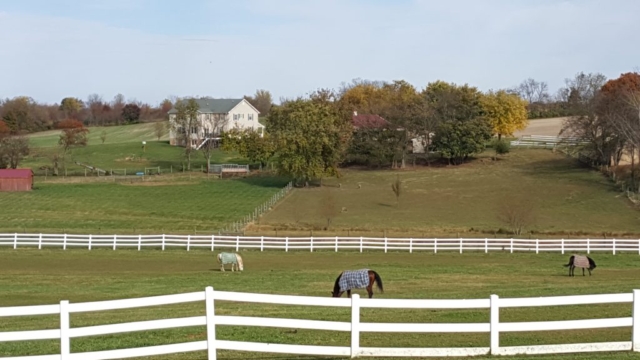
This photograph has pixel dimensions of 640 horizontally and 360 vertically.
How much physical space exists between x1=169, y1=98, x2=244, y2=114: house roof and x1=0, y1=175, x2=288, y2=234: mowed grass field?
1188 inches

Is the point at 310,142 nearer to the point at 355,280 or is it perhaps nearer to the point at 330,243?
the point at 330,243

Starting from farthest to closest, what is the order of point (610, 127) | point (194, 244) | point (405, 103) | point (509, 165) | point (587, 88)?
point (587, 88)
point (405, 103)
point (509, 165)
point (610, 127)
point (194, 244)

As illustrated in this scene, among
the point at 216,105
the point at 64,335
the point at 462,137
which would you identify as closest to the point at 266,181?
the point at 462,137

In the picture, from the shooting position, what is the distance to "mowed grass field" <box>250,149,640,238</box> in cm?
5047

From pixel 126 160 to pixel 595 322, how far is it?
93982 millimetres

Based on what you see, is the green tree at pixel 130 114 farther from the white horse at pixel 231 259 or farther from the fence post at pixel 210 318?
the fence post at pixel 210 318

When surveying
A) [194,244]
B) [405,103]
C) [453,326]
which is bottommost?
[194,244]

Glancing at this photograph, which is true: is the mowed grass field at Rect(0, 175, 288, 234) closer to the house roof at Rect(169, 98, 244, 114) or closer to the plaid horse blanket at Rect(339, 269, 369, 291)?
the house roof at Rect(169, 98, 244, 114)

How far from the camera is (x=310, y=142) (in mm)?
73875

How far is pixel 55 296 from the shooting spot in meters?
22.9

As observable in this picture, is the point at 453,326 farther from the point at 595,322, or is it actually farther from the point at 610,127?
the point at 610,127

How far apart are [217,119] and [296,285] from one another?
84017mm

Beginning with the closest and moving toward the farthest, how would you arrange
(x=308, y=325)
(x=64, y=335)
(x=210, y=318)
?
(x=64, y=335) < (x=210, y=318) < (x=308, y=325)

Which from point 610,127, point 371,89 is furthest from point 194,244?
point 371,89
